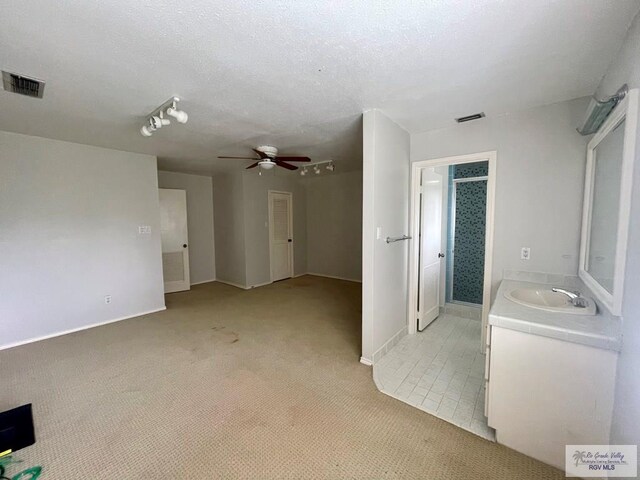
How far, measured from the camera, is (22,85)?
197cm

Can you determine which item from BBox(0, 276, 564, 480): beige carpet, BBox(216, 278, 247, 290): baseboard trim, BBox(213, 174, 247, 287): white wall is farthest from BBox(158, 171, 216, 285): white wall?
BBox(0, 276, 564, 480): beige carpet

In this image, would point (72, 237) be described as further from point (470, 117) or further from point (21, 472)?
point (470, 117)

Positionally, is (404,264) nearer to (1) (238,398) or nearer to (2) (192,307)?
(1) (238,398)

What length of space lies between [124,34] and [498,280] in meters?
3.45

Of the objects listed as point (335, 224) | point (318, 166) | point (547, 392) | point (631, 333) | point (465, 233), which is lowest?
point (547, 392)

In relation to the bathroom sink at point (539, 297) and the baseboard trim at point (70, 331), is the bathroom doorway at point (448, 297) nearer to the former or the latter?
the bathroom sink at point (539, 297)

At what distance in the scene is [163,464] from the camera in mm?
1561

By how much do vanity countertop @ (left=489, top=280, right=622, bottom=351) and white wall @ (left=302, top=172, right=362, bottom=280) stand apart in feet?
14.4

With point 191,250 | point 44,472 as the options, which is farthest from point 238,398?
point 191,250

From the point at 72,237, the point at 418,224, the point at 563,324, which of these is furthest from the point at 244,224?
the point at 563,324

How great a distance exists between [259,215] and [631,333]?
5.48 m

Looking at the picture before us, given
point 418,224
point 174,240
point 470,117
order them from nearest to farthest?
point 470,117 < point 418,224 < point 174,240

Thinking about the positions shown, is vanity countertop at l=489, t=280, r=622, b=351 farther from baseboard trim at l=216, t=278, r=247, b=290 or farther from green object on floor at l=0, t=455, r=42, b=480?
baseboard trim at l=216, t=278, r=247, b=290

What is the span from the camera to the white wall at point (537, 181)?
2.28 meters
